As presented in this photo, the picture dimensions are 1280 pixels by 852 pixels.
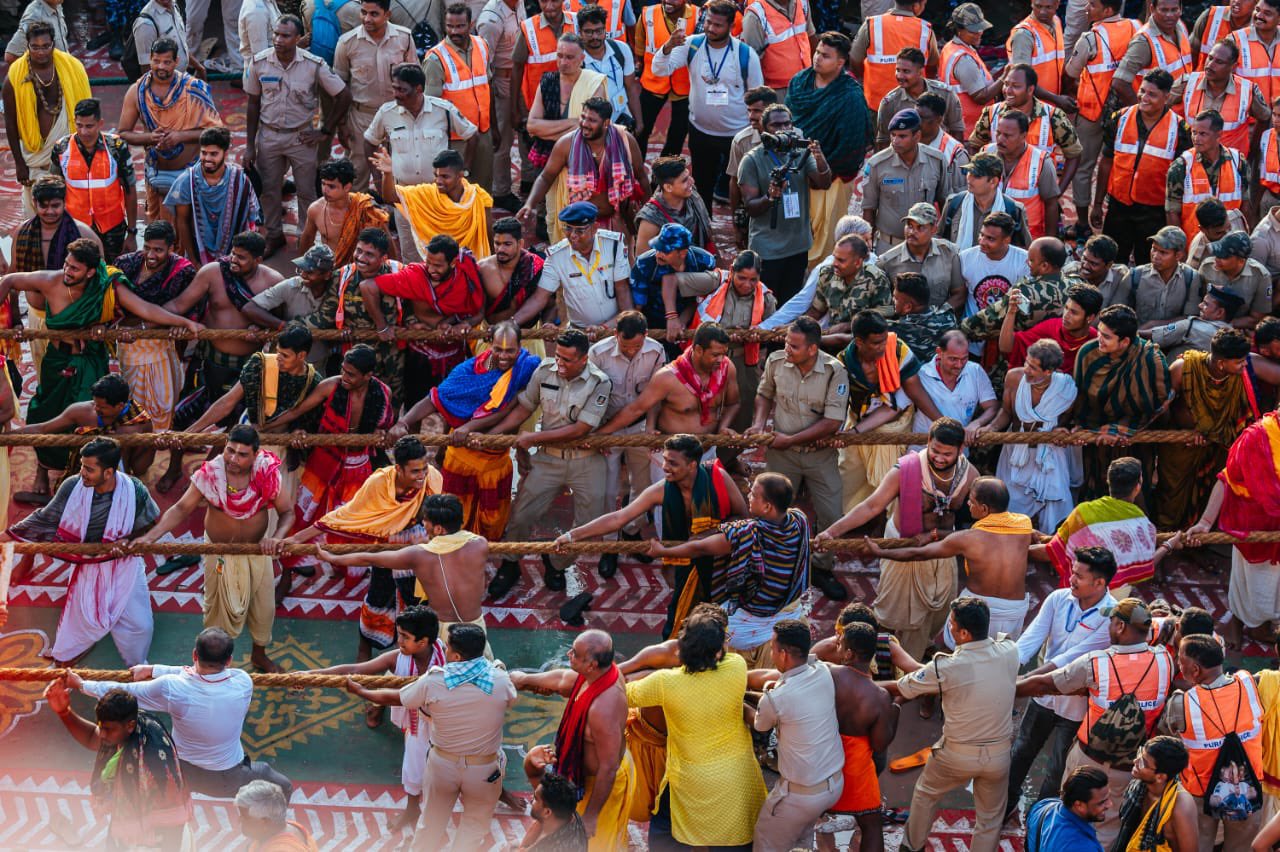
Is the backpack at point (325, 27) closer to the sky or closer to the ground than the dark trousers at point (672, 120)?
closer to the sky

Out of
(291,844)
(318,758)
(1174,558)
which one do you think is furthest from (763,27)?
(291,844)

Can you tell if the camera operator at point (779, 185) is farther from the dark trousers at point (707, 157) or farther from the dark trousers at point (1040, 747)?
the dark trousers at point (1040, 747)

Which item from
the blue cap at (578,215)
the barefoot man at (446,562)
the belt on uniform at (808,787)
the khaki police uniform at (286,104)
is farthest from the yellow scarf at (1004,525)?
the khaki police uniform at (286,104)

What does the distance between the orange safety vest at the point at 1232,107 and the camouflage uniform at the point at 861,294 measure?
11.5 feet

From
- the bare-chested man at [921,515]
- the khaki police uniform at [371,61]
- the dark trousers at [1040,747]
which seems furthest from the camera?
the khaki police uniform at [371,61]

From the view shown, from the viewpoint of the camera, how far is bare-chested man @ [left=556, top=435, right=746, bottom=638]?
8609mm

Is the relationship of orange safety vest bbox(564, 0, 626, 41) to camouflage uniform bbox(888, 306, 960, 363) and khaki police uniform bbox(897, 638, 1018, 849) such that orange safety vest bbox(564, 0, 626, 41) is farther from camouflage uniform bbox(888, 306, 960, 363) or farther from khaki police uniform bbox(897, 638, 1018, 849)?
khaki police uniform bbox(897, 638, 1018, 849)

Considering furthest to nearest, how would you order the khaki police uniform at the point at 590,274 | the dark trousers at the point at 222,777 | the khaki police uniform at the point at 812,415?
the khaki police uniform at the point at 590,274, the khaki police uniform at the point at 812,415, the dark trousers at the point at 222,777

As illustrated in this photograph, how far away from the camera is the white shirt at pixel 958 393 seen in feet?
31.6

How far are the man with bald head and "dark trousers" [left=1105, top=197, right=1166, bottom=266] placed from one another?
618cm

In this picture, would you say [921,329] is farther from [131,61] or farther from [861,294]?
[131,61]

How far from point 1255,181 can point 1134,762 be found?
238 inches

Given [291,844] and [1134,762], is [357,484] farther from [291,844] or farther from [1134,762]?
[1134,762]

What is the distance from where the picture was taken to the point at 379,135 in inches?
472
